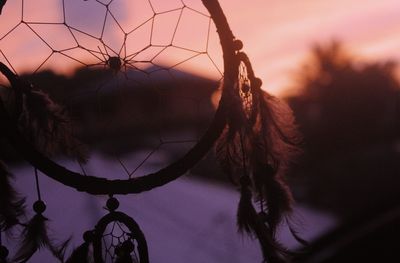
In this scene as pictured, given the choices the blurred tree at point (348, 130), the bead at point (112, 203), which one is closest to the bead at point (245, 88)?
the bead at point (112, 203)

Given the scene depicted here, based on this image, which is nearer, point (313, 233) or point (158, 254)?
point (158, 254)

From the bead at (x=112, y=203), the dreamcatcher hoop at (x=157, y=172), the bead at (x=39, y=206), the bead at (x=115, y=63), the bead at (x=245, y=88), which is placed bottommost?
the bead at (x=39, y=206)

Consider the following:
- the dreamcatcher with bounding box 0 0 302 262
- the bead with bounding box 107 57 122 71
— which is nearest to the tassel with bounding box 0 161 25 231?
the dreamcatcher with bounding box 0 0 302 262

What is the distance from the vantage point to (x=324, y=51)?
70.8 feet

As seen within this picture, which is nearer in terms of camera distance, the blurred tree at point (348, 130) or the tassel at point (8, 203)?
the tassel at point (8, 203)

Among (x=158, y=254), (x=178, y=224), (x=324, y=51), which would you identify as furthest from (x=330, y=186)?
(x=324, y=51)

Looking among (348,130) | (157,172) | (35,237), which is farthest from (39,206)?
(348,130)

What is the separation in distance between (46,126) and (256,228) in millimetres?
380

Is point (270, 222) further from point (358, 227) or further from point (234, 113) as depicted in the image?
point (358, 227)

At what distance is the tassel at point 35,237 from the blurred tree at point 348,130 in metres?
5.25

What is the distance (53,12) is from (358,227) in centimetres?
523

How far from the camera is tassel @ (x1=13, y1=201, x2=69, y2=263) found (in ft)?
2.95

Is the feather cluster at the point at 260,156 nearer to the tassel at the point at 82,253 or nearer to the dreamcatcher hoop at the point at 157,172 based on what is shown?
the dreamcatcher hoop at the point at 157,172

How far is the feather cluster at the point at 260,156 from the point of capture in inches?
34.1
